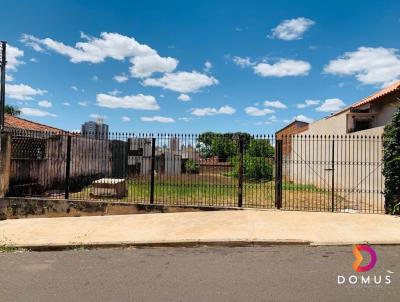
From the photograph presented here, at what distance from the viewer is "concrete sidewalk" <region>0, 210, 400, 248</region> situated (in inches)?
302

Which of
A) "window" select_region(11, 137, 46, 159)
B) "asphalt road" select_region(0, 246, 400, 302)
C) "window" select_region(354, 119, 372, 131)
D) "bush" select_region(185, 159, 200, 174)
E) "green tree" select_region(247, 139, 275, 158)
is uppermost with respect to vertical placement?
"window" select_region(354, 119, 372, 131)

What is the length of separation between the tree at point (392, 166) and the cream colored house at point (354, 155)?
477 millimetres

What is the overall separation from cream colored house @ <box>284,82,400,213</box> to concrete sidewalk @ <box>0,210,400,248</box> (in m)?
1.84

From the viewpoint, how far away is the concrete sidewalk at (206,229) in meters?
7.66

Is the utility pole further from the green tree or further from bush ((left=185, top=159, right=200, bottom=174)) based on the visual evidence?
the green tree

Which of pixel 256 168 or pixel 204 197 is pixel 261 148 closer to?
pixel 256 168

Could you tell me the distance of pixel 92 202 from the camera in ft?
37.5

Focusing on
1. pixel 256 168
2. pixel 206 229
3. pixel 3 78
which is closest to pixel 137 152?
pixel 3 78

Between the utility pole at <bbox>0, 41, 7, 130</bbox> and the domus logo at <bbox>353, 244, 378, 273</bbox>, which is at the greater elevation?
the utility pole at <bbox>0, 41, 7, 130</bbox>

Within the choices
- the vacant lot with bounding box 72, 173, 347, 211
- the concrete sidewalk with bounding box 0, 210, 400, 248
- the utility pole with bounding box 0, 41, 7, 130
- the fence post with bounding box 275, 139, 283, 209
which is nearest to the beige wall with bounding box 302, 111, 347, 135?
the vacant lot with bounding box 72, 173, 347, 211

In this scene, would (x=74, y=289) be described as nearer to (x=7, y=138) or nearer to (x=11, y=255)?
A: (x=11, y=255)

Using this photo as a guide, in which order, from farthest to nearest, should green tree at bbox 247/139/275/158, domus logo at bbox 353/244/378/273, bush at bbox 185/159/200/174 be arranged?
green tree at bbox 247/139/275/158
bush at bbox 185/159/200/174
domus logo at bbox 353/244/378/273

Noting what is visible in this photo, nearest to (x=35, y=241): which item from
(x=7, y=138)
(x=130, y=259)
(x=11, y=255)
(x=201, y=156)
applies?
(x=11, y=255)

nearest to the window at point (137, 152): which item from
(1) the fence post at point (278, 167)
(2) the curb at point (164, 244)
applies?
(1) the fence post at point (278, 167)
